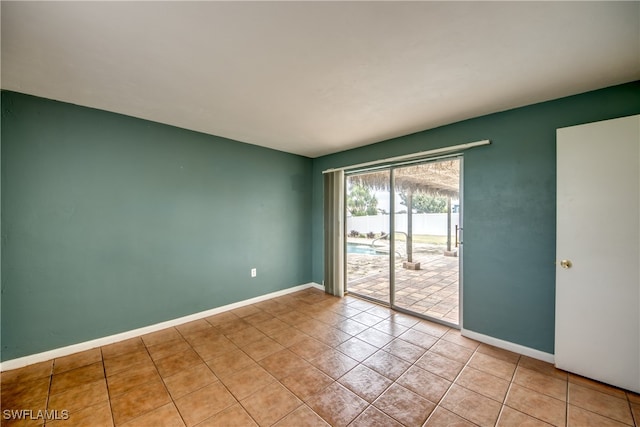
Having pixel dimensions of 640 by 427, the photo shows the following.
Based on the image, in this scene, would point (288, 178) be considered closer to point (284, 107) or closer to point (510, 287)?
point (284, 107)

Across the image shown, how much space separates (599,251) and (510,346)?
118cm

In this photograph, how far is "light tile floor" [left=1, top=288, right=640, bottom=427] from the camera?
165 cm

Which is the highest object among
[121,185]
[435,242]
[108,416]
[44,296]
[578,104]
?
[578,104]

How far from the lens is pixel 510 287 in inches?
98.6

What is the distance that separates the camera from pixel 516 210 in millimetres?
2475

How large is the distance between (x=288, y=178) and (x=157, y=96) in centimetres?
226

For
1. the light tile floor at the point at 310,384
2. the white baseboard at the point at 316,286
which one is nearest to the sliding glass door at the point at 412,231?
the white baseboard at the point at 316,286

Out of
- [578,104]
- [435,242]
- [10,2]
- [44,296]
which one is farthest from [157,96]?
[578,104]

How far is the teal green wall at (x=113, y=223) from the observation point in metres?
2.21

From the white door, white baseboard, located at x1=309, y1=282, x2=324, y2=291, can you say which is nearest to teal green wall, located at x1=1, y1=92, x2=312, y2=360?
white baseboard, located at x1=309, y1=282, x2=324, y2=291

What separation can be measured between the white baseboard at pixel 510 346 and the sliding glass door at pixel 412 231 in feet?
0.91

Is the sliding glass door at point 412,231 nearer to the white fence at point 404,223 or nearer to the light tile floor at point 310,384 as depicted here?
the white fence at point 404,223

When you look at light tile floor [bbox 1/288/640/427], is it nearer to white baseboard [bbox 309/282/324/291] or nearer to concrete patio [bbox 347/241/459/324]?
concrete patio [bbox 347/241/459/324]

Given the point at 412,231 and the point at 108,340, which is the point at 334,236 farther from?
the point at 108,340
